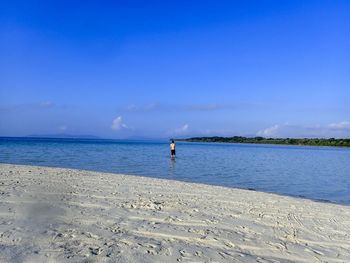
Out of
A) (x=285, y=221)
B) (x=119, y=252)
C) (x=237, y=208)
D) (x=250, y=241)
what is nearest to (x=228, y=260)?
(x=250, y=241)

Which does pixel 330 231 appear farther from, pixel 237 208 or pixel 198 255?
pixel 198 255

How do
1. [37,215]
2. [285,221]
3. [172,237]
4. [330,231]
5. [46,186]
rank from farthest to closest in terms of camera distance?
[46,186], [285,221], [330,231], [37,215], [172,237]

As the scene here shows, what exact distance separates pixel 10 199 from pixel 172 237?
5.75m

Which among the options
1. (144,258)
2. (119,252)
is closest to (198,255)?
(144,258)

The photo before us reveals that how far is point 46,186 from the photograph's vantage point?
14.2m

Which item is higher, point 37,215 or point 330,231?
point 37,215

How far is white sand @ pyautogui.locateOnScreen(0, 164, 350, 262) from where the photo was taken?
22.5 ft

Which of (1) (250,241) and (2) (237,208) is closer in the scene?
(1) (250,241)

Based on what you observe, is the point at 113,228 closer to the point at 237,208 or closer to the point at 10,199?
the point at 10,199

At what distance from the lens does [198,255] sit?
701 cm

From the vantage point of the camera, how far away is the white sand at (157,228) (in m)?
6.86

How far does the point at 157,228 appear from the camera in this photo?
8.73m

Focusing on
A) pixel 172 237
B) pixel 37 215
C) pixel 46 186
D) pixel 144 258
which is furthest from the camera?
pixel 46 186

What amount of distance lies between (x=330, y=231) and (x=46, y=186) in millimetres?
10678
